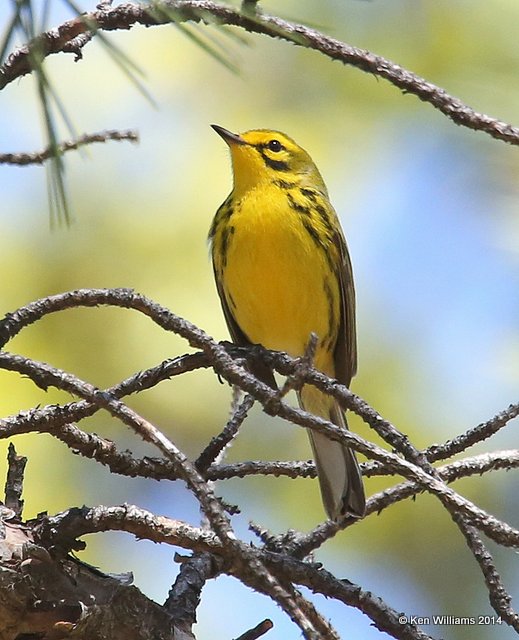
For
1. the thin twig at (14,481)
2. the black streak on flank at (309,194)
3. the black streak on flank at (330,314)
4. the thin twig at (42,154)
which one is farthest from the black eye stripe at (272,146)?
the thin twig at (14,481)

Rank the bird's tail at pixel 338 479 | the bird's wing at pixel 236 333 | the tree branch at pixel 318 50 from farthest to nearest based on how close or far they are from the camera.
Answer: the bird's wing at pixel 236 333 < the bird's tail at pixel 338 479 < the tree branch at pixel 318 50

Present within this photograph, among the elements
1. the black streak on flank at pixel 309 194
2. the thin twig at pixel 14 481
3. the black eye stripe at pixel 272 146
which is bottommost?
the thin twig at pixel 14 481

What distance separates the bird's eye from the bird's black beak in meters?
0.13

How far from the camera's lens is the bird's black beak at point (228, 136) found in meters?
3.26

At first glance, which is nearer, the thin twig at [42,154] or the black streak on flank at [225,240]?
the thin twig at [42,154]

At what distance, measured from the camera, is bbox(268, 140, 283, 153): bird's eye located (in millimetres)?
3570

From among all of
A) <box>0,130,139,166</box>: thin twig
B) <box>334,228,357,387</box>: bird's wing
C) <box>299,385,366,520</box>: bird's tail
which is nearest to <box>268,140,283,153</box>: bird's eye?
<box>334,228,357,387</box>: bird's wing

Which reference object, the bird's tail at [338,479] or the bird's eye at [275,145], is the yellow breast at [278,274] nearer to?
the bird's eye at [275,145]

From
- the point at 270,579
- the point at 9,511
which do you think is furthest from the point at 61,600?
the point at 270,579

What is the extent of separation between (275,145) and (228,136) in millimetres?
270

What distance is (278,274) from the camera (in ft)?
10.9

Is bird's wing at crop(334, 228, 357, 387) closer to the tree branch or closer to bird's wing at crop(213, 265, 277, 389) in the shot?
bird's wing at crop(213, 265, 277, 389)

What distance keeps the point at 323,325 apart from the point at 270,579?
2476 mm

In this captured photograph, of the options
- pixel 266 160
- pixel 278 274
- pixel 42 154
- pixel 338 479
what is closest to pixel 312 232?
pixel 278 274
